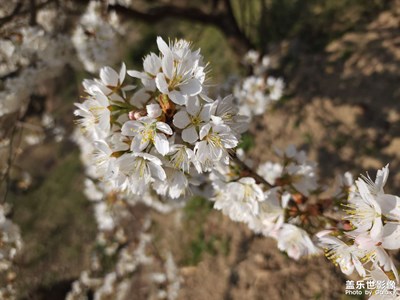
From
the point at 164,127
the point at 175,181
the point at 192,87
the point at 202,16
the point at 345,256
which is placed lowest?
the point at 202,16

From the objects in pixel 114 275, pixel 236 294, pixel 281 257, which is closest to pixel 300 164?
pixel 281 257

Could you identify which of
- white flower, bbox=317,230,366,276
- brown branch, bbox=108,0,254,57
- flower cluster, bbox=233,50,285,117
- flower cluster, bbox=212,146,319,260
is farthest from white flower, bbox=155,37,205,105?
brown branch, bbox=108,0,254,57

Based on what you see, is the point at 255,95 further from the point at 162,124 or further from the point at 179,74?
the point at 162,124

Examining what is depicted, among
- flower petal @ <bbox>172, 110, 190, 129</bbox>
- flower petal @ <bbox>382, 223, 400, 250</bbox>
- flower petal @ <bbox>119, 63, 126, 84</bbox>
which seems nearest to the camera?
flower petal @ <bbox>382, 223, 400, 250</bbox>

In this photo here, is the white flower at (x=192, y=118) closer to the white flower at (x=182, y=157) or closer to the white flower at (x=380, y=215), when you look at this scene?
the white flower at (x=182, y=157)

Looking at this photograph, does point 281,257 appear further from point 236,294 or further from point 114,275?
point 114,275

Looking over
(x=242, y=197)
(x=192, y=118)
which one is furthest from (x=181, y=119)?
(x=242, y=197)

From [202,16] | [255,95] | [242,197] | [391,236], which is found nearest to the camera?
[391,236]

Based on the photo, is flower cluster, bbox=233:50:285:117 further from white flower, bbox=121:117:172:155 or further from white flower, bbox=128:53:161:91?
white flower, bbox=121:117:172:155
